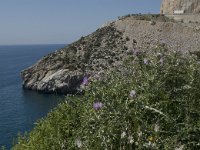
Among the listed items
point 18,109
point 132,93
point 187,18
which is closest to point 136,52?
point 132,93

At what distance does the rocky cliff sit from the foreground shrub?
223ft

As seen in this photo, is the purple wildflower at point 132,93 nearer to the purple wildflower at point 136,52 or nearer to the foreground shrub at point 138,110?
the foreground shrub at point 138,110

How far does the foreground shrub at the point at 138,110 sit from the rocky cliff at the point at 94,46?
68.0 metres

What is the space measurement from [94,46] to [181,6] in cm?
2593

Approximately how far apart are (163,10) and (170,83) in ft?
357

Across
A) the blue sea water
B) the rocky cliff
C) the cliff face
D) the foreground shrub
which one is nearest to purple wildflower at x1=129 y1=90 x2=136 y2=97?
the foreground shrub

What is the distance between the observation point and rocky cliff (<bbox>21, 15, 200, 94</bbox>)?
256ft

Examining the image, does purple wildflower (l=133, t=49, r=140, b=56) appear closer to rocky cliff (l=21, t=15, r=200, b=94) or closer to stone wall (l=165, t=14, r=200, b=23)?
rocky cliff (l=21, t=15, r=200, b=94)

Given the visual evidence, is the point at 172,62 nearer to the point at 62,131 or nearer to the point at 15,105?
the point at 62,131

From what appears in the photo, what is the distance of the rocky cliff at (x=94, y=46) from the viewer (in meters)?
78.0

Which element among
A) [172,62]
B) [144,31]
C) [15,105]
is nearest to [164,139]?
[172,62]

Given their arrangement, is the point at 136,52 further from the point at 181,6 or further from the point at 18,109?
the point at 181,6

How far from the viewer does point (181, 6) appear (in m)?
103

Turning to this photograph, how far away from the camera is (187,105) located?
22.2 ft
